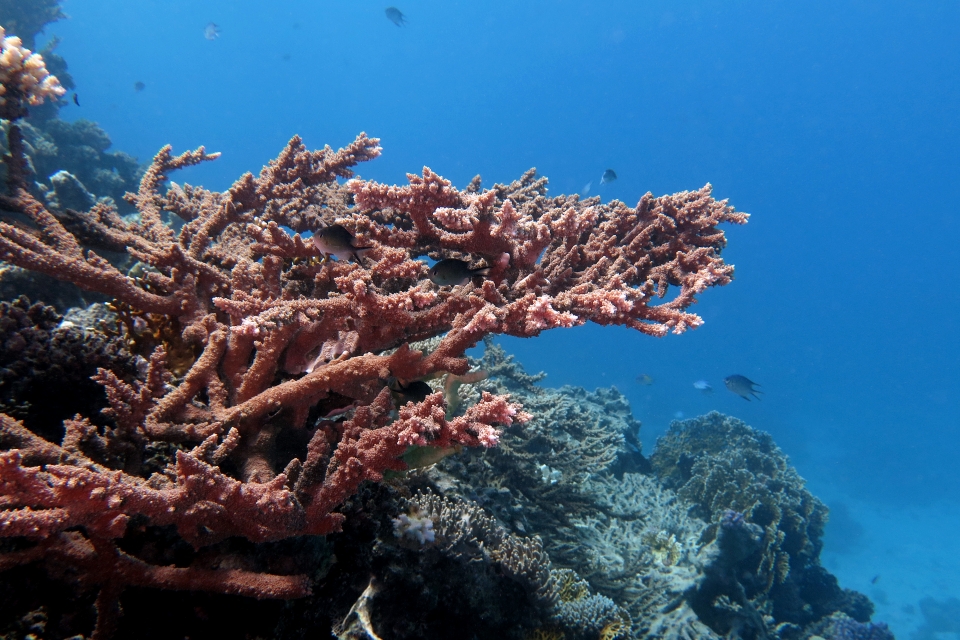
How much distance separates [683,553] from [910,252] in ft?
443

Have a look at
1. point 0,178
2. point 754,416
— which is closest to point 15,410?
point 0,178

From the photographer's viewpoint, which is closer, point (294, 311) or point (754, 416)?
point (294, 311)

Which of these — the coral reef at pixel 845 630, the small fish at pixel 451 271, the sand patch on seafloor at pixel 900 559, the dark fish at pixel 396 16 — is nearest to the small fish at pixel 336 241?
the small fish at pixel 451 271

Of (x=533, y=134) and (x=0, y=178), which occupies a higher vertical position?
(x=533, y=134)

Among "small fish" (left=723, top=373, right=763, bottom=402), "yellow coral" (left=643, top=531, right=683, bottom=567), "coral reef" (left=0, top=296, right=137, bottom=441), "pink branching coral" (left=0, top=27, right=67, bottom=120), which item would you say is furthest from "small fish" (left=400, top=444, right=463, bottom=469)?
"small fish" (left=723, top=373, right=763, bottom=402)

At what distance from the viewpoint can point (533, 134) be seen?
143125 mm

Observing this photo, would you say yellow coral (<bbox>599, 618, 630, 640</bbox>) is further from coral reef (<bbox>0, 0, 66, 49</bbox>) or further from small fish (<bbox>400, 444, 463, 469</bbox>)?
coral reef (<bbox>0, 0, 66, 49</bbox>)

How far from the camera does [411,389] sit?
8.43ft

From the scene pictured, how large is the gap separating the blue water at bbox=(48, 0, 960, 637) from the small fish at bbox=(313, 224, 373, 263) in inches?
1290

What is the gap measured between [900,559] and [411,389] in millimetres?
39466

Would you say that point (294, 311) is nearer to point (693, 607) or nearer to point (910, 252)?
point (693, 607)

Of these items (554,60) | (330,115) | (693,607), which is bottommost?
(693,607)

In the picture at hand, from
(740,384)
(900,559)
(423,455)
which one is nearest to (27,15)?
(423,455)

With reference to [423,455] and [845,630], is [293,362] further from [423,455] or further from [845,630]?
[845,630]
